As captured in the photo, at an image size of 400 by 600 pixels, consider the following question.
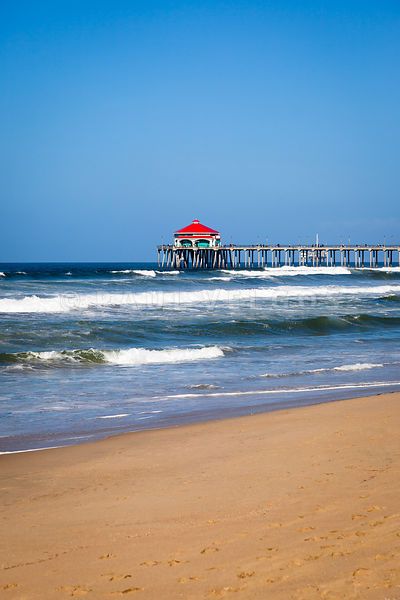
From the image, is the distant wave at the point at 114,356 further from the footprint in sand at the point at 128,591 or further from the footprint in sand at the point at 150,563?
the footprint in sand at the point at 128,591

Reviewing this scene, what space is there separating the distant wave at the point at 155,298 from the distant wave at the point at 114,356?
12.4 meters

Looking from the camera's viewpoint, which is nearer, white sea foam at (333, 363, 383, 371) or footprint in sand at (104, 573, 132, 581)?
footprint in sand at (104, 573, 132, 581)

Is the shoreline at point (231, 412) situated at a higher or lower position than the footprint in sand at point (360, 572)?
lower

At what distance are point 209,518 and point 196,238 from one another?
78.5 m

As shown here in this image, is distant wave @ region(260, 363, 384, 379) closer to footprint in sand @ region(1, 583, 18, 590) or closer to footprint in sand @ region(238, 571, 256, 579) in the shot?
footprint in sand @ region(238, 571, 256, 579)

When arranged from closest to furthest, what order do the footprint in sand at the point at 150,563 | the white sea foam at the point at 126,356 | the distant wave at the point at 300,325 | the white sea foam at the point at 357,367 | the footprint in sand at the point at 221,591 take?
1. the footprint in sand at the point at 221,591
2. the footprint in sand at the point at 150,563
3. the white sea foam at the point at 357,367
4. the white sea foam at the point at 126,356
5. the distant wave at the point at 300,325

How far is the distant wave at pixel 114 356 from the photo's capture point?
16766mm

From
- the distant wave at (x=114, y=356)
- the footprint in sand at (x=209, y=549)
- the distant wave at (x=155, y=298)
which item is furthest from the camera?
the distant wave at (x=155, y=298)

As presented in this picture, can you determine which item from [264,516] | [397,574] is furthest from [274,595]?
[264,516]

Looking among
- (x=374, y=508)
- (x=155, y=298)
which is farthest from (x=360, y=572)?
(x=155, y=298)

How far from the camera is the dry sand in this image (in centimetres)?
382

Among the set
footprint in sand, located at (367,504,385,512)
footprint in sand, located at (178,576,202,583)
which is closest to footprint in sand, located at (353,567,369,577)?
footprint in sand, located at (178,576,202,583)

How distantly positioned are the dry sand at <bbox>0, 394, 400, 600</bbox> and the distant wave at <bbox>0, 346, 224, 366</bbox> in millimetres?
8954

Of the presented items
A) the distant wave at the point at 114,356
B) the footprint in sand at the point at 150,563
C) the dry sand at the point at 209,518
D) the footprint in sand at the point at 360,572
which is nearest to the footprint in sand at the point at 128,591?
the dry sand at the point at 209,518
